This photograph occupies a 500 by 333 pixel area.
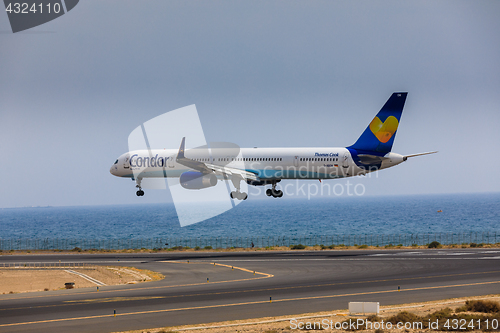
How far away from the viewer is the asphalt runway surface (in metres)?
26.4

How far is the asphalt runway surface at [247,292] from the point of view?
26.4 metres

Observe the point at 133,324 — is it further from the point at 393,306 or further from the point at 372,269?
A: the point at 372,269

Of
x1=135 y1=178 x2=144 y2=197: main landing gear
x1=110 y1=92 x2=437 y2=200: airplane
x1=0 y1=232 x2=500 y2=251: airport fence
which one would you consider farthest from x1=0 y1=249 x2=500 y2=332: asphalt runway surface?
x1=0 y1=232 x2=500 y2=251: airport fence

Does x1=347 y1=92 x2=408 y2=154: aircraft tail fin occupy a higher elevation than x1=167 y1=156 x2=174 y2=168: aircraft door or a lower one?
higher

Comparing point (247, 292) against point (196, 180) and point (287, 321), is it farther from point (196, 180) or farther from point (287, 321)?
point (196, 180)

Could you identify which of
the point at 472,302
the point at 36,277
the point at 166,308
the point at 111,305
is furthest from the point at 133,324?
the point at 36,277

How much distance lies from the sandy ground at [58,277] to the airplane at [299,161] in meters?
10.8

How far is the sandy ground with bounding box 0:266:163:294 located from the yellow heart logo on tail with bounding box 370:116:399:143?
27134mm

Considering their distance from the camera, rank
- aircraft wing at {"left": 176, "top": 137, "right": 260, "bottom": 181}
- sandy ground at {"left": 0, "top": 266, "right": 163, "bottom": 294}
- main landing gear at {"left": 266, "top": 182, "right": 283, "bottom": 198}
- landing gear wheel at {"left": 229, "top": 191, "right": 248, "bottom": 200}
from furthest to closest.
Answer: main landing gear at {"left": 266, "top": 182, "right": 283, "bottom": 198}, landing gear wheel at {"left": 229, "top": 191, "right": 248, "bottom": 200}, aircraft wing at {"left": 176, "top": 137, "right": 260, "bottom": 181}, sandy ground at {"left": 0, "top": 266, "right": 163, "bottom": 294}

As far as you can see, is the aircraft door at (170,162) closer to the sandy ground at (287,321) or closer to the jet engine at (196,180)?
the jet engine at (196,180)

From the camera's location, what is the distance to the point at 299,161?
55156mm

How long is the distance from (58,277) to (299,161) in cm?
2764

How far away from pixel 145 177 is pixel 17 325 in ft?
127

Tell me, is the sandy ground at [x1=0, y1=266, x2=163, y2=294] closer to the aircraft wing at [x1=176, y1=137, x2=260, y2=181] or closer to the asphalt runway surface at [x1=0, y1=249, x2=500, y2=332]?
the asphalt runway surface at [x1=0, y1=249, x2=500, y2=332]
